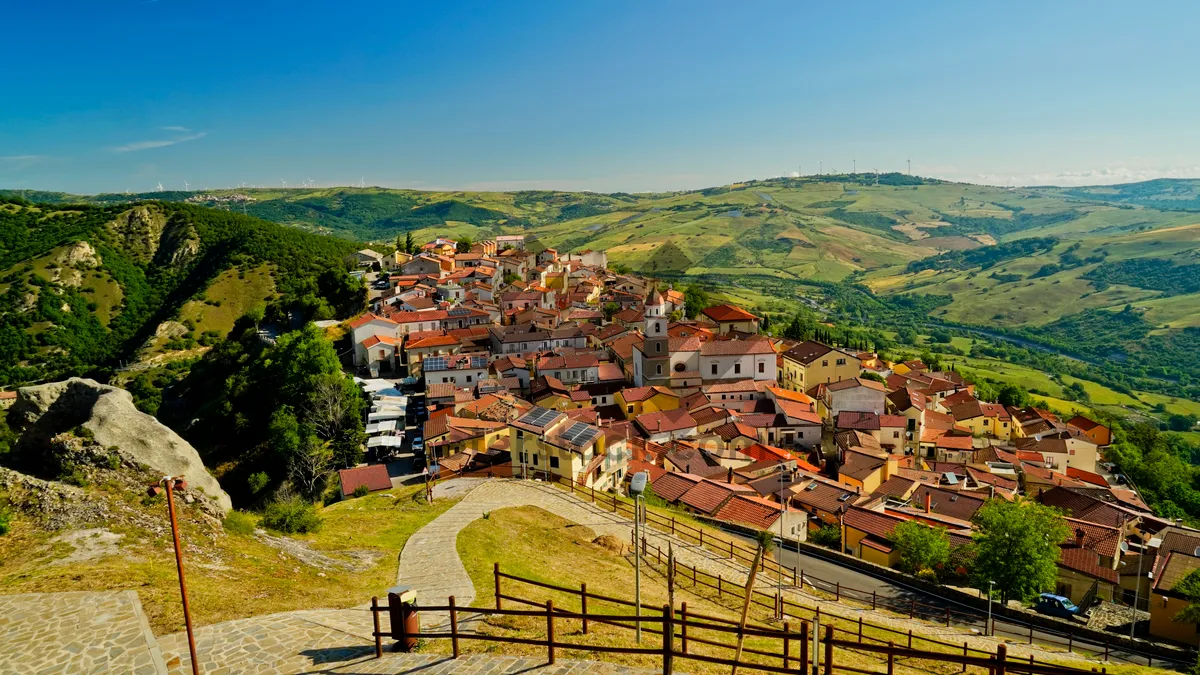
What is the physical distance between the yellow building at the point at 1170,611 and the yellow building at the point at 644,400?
109 ft

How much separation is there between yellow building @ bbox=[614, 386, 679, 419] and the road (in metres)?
25.6

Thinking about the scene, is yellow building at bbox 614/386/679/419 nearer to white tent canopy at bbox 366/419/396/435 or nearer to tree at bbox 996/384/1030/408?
white tent canopy at bbox 366/419/396/435

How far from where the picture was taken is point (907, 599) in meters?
26.1

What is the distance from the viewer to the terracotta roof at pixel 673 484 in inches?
1404

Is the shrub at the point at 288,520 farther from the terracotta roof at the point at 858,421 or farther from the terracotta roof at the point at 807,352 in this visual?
the terracotta roof at the point at 807,352

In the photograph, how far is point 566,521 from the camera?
77.8 feet

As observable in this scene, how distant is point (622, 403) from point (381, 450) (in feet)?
71.1

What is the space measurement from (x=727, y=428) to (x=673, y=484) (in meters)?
15.6

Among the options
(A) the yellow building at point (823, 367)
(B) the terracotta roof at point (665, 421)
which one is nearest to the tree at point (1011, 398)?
(A) the yellow building at point (823, 367)

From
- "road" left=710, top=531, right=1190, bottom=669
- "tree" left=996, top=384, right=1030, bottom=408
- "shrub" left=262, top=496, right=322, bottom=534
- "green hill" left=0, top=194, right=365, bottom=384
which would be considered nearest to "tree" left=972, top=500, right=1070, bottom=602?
"road" left=710, top=531, right=1190, bottom=669

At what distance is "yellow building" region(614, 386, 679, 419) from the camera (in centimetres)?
5512

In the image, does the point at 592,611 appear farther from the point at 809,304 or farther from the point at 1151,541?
the point at 809,304

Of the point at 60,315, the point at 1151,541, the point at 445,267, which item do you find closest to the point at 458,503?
the point at 1151,541

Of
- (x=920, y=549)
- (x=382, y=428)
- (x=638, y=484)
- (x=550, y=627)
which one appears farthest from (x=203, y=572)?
(x=382, y=428)
